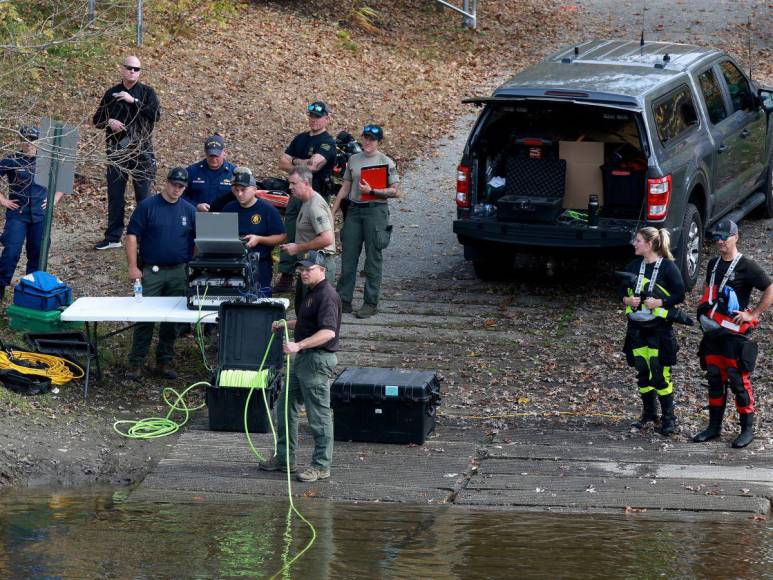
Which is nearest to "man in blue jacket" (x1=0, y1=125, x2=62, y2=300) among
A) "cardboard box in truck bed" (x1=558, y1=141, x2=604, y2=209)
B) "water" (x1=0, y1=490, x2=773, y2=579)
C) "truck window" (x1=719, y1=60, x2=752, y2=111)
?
"water" (x1=0, y1=490, x2=773, y2=579)

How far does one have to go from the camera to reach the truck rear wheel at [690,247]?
479 inches

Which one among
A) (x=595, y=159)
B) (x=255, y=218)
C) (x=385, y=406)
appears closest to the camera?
(x=385, y=406)

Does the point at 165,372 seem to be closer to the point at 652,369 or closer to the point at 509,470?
the point at 509,470

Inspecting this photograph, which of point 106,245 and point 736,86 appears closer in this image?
point 736,86

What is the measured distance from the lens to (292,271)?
12648mm

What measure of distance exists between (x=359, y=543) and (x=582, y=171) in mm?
5713

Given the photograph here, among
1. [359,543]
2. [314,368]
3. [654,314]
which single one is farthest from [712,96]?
[359,543]

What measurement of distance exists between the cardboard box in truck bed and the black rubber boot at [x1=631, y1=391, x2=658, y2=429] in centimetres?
321

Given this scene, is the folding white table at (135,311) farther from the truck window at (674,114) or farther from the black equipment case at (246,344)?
the truck window at (674,114)

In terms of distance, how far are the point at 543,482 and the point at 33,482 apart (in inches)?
137

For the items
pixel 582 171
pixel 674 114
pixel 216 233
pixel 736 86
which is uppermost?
pixel 736 86

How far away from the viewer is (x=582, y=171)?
1224 cm

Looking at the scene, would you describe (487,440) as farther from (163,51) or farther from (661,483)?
(163,51)

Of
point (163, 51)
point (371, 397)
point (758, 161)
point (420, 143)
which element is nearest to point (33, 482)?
point (371, 397)
